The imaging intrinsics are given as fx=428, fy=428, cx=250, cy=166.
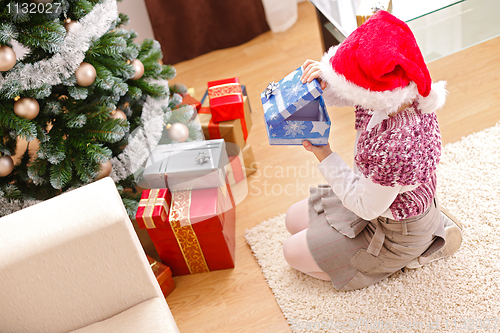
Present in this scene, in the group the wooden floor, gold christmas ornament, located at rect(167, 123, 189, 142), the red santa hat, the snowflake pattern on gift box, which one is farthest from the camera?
gold christmas ornament, located at rect(167, 123, 189, 142)

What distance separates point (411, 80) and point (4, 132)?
132 centimetres

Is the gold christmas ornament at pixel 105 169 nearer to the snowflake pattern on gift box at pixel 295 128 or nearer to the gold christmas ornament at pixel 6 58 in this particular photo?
the gold christmas ornament at pixel 6 58

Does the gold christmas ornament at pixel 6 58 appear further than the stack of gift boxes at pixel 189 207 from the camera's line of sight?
No

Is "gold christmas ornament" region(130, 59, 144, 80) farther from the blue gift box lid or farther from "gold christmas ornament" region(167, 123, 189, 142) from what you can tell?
the blue gift box lid

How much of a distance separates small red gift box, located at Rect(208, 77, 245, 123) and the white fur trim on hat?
79 centimetres

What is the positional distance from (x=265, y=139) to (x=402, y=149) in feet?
3.89

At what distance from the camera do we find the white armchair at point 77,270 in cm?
109

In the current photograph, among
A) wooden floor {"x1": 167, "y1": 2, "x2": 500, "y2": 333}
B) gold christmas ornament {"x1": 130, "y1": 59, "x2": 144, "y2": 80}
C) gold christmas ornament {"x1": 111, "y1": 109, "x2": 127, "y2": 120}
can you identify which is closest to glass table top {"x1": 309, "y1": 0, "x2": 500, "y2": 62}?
wooden floor {"x1": 167, "y1": 2, "x2": 500, "y2": 333}

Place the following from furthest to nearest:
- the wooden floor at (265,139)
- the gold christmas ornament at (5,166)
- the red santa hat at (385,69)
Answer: the wooden floor at (265,139)
the gold christmas ornament at (5,166)
the red santa hat at (385,69)

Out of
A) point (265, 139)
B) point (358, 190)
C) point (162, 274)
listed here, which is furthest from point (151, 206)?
point (265, 139)

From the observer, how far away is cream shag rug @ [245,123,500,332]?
4.57 feet

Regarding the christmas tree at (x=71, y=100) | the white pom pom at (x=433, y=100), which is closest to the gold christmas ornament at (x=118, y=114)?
the christmas tree at (x=71, y=100)

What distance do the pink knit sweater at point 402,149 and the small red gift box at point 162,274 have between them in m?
0.87

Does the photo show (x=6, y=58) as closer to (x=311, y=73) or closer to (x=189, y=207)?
(x=189, y=207)
